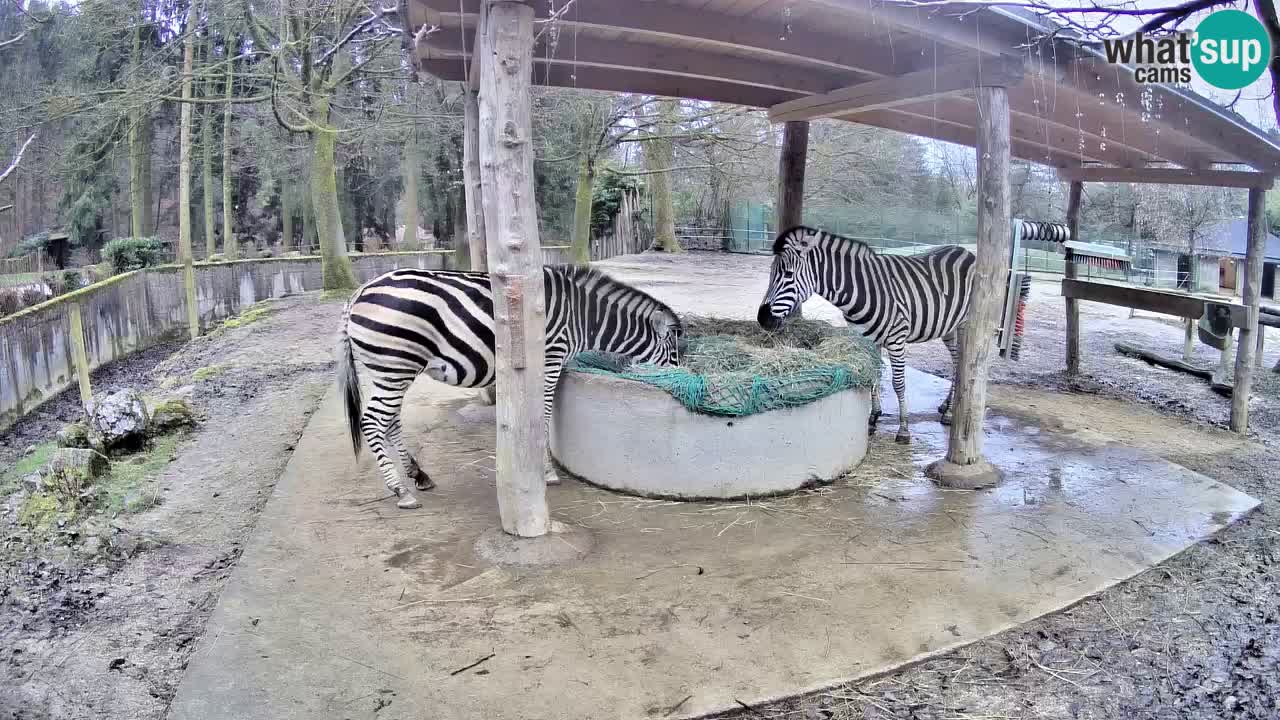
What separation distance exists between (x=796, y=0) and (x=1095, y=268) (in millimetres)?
7712

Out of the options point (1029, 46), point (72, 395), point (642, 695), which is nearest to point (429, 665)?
point (642, 695)

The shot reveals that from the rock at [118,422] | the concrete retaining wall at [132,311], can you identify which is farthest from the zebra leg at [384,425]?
the concrete retaining wall at [132,311]

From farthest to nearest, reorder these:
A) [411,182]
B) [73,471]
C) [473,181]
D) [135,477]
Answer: [411,182] < [473,181] < [135,477] < [73,471]

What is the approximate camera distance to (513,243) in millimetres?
4047

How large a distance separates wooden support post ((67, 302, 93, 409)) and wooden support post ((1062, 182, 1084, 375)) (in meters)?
10.7

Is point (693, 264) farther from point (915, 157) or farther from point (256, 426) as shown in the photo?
point (256, 426)

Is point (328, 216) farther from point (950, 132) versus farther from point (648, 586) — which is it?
point (648, 586)

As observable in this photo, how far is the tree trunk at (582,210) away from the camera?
18.3 metres

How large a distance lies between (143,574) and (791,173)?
6.39 metres

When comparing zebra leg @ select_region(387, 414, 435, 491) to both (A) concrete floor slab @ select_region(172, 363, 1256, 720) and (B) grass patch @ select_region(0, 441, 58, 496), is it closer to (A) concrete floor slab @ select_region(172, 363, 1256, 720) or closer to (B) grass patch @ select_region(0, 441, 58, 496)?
(A) concrete floor slab @ select_region(172, 363, 1256, 720)

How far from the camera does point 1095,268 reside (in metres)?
10.2

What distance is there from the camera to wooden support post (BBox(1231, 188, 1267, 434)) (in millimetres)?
6977

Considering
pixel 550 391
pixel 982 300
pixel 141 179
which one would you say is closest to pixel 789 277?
pixel 982 300

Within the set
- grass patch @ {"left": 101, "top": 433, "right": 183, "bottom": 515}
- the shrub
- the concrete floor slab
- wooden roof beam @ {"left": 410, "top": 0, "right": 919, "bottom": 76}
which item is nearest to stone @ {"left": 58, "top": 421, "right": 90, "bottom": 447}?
grass patch @ {"left": 101, "top": 433, "right": 183, "bottom": 515}
